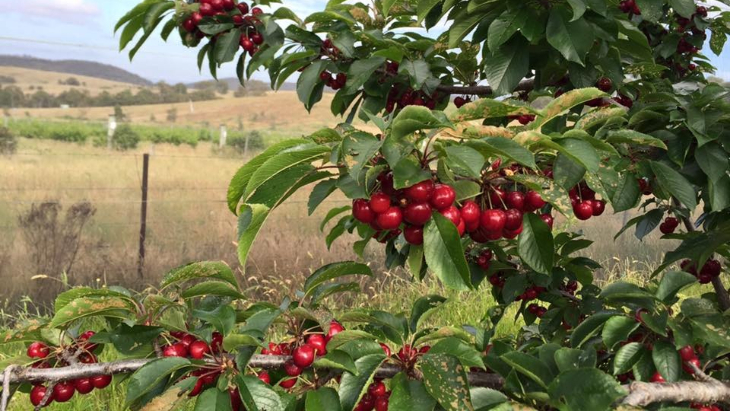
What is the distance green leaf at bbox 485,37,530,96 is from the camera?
1.21 m

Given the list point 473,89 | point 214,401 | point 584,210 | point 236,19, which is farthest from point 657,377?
point 236,19

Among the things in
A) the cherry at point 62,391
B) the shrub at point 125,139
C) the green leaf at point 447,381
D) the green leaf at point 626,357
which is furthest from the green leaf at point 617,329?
the shrub at point 125,139

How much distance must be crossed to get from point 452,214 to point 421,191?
7cm

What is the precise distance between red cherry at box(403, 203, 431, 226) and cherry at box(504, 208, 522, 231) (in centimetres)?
14

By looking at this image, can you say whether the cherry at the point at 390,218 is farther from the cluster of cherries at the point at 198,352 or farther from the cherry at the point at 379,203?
the cluster of cherries at the point at 198,352

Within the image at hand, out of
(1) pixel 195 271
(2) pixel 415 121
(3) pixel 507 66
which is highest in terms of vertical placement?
(3) pixel 507 66

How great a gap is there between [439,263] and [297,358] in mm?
257

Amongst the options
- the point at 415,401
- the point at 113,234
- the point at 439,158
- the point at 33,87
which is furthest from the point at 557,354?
the point at 33,87

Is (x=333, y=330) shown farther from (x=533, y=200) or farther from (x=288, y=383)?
(x=533, y=200)

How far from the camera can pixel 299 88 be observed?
4.89ft

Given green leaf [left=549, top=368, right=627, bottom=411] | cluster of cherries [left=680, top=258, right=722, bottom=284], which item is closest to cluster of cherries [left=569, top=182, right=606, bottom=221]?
green leaf [left=549, top=368, right=627, bottom=411]

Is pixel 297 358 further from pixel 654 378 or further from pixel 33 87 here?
pixel 33 87

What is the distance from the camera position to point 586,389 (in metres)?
0.69

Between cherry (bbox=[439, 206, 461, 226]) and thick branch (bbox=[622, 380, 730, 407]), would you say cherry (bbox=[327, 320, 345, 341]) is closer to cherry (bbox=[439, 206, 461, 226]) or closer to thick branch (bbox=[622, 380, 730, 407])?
cherry (bbox=[439, 206, 461, 226])
